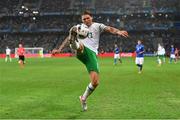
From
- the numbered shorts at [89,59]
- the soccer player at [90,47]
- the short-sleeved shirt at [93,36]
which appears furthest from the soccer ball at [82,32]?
the numbered shorts at [89,59]

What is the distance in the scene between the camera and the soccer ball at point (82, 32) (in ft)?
38.2

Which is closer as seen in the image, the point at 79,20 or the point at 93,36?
the point at 93,36

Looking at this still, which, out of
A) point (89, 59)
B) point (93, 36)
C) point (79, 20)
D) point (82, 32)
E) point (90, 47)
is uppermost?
point (82, 32)

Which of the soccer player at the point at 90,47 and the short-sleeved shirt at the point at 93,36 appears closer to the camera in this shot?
the soccer player at the point at 90,47

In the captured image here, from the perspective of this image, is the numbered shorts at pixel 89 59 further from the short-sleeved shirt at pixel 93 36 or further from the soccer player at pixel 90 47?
the short-sleeved shirt at pixel 93 36

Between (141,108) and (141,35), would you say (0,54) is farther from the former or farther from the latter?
(141,108)

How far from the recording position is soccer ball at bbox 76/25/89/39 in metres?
11.6

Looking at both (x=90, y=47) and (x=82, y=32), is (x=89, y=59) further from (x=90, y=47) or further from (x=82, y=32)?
(x=82, y=32)

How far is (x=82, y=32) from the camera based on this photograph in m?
11.8

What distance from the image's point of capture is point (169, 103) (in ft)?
43.9

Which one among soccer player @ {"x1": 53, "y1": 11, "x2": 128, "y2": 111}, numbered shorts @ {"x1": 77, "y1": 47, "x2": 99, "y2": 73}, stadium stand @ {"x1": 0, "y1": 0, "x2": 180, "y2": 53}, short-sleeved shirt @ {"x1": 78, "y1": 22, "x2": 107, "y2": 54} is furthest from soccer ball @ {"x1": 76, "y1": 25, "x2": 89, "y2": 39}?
stadium stand @ {"x1": 0, "y1": 0, "x2": 180, "y2": 53}

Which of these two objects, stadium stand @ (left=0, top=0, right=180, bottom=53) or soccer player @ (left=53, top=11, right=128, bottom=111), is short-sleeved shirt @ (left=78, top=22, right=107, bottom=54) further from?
stadium stand @ (left=0, top=0, right=180, bottom=53)

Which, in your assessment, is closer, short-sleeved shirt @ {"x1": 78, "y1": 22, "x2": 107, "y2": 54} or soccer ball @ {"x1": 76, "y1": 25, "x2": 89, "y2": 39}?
soccer ball @ {"x1": 76, "y1": 25, "x2": 89, "y2": 39}

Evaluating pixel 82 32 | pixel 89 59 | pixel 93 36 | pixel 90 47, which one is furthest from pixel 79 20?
pixel 82 32
